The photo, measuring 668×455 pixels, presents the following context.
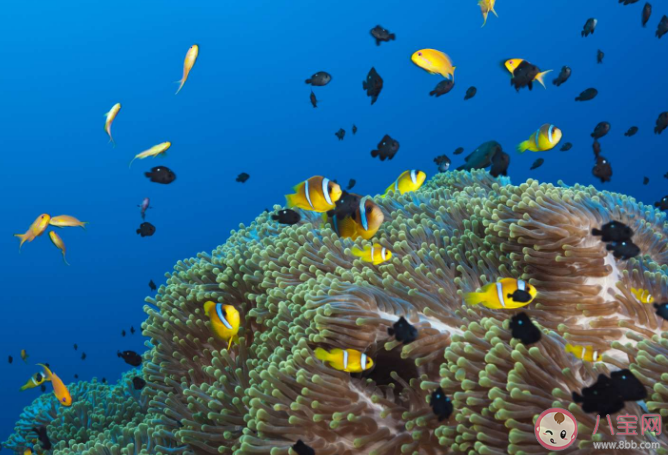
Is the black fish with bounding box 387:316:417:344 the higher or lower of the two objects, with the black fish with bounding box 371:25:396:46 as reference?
lower

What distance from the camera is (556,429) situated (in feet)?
5.30

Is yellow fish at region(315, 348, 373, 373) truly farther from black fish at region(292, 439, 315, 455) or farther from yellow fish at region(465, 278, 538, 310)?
yellow fish at region(465, 278, 538, 310)

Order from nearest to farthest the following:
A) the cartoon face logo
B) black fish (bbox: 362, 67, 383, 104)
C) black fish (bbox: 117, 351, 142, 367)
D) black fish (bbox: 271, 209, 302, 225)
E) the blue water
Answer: the cartoon face logo < black fish (bbox: 271, 209, 302, 225) < black fish (bbox: 117, 351, 142, 367) < black fish (bbox: 362, 67, 383, 104) < the blue water

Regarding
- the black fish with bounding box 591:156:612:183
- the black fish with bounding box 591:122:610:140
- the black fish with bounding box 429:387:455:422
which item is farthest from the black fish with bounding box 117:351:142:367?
the black fish with bounding box 591:122:610:140

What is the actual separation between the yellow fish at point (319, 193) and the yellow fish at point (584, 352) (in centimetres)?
136

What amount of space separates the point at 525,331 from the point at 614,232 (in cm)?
76

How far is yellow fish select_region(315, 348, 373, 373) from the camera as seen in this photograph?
1.99 m

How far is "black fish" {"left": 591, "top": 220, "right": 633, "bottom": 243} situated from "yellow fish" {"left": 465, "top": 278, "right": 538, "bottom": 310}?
506mm

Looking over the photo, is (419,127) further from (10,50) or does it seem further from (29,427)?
(29,427)

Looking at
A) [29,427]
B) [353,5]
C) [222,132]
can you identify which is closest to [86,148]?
[222,132]

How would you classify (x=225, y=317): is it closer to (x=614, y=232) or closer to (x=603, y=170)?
(x=614, y=232)

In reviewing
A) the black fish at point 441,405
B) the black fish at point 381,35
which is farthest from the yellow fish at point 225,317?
the black fish at point 381,35

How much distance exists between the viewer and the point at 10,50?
43.8 metres

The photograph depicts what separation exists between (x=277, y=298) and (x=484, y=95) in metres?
66.4
